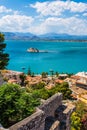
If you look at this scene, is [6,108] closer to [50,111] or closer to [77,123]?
[50,111]

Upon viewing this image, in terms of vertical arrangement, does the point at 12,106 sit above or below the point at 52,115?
A: above

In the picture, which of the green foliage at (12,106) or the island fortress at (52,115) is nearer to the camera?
the island fortress at (52,115)

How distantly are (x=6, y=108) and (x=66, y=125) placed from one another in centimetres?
281

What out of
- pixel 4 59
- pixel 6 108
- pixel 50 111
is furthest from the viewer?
pixel 4 59

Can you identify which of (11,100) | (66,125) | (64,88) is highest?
(11,100)

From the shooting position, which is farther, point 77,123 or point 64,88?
point 64,88

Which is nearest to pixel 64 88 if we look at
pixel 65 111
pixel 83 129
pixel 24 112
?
pixel 83 129

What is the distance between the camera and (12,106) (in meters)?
8.84

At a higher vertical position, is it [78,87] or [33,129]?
[33,129]

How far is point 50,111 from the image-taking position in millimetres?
10055

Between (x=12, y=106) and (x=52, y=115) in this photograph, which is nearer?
(x=12, y=106)

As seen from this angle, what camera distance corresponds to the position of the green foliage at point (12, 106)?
8664 millimetres

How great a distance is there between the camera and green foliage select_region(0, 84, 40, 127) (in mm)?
8664

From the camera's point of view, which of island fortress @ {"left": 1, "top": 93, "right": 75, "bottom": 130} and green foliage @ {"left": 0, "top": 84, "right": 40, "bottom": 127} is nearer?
island fortress @ {"left": 1, "top": 93, "right": 75, "bottom": 130}
